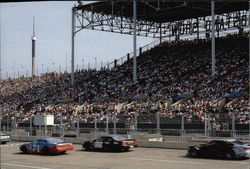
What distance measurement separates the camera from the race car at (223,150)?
19438 mm

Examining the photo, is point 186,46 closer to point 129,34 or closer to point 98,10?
point 129,34


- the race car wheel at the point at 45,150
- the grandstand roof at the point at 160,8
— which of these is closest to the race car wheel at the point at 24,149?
the race car wheel at the point at 45,150

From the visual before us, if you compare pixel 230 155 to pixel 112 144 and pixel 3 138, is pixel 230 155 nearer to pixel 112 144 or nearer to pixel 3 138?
pixel 112 144

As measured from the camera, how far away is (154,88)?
44719 mm

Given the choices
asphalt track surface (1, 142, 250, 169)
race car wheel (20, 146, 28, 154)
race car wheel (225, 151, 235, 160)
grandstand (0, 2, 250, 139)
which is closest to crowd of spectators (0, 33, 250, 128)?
grandstand (0, 2, 250, 139)

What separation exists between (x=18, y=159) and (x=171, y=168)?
29.1ft

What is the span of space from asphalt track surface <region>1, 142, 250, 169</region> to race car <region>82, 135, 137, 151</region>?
49cm

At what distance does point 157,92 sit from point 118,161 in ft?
76.3

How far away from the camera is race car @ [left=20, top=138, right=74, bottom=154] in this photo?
23.6 metres

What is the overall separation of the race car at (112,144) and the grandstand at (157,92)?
2728 mm

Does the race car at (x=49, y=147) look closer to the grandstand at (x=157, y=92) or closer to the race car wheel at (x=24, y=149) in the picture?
the race car wheel at (x=24, y=149)

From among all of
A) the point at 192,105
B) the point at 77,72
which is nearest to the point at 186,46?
the point at 77,72

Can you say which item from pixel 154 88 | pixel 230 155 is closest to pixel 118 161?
pixel 230 155

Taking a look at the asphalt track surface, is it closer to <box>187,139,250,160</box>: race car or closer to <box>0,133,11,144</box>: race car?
<box>187,139,250,160</box>: race car
